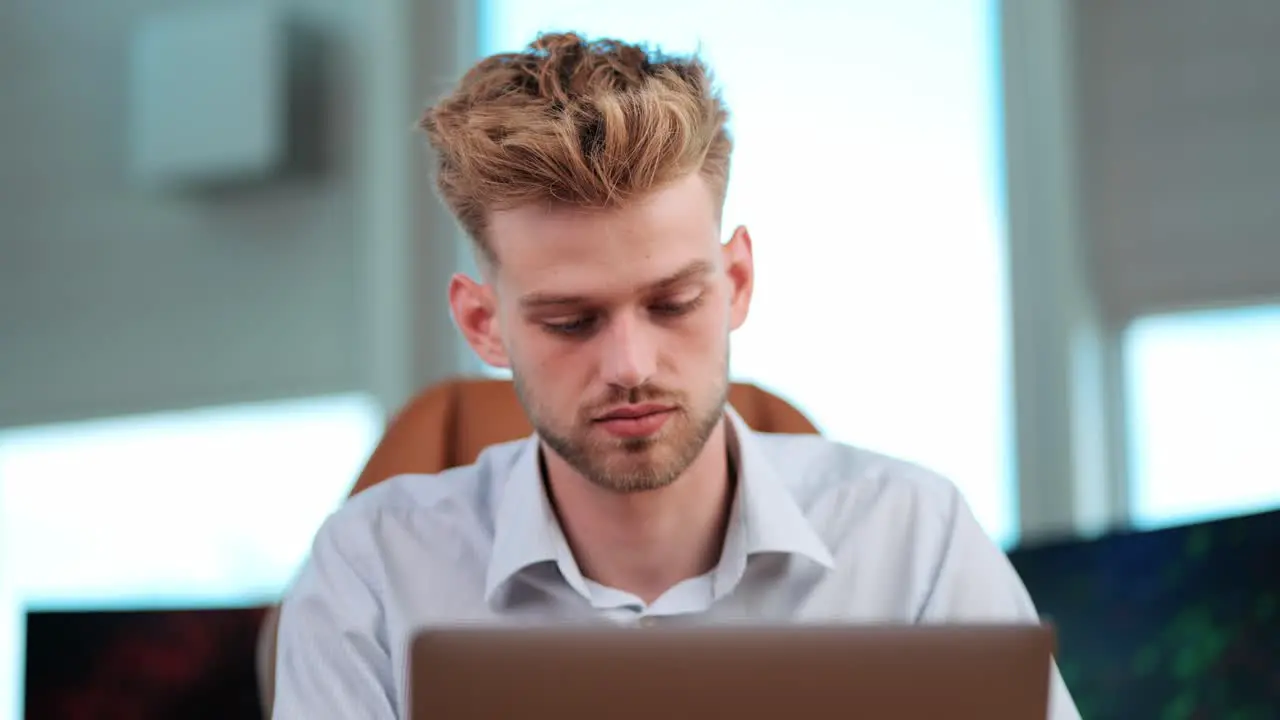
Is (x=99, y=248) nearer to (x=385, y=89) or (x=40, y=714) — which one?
(x=385, y=89)

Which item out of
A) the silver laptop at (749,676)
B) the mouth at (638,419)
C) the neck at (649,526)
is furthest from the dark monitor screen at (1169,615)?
the silver laptop at (749,676)

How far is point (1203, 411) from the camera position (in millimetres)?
2754

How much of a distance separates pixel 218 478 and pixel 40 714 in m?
1.76

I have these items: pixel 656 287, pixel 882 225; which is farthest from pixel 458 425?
pixel 882 225

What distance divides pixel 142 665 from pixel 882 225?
175 cm

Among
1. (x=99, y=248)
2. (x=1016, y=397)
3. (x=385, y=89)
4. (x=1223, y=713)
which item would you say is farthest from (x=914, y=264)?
(x=99, y=248)

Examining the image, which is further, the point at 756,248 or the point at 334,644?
the point at 756,248

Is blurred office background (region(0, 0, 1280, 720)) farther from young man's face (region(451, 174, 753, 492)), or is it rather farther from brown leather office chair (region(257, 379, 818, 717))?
young man's face (region(451, 174, 753, 492))

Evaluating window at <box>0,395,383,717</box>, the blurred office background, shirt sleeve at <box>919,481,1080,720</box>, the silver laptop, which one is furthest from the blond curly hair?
window at <box>0,395,383,717</box>

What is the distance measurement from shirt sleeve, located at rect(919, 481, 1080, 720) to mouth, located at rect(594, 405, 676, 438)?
311 mm

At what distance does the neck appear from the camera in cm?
139

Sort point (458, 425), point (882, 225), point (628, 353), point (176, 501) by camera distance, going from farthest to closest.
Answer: point (176, 501) < point (882, 225) < point (458, 425) < point (628, 353)

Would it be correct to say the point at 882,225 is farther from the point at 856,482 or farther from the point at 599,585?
the point at 599,585

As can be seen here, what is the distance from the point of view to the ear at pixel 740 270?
4.70 feet
